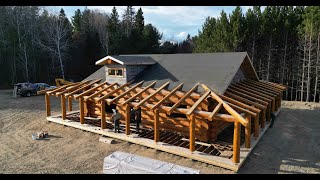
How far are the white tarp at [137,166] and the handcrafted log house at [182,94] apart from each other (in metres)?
2.58

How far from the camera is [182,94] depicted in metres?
11.9

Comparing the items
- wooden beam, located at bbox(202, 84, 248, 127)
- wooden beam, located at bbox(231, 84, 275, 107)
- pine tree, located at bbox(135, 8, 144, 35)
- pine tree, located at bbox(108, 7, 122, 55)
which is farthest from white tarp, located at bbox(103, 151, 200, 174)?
pine tree, located at bbox(135, 8, 144, 35)

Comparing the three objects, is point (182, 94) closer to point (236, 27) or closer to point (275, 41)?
point (236, 27)

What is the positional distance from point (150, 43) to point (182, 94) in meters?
29.7

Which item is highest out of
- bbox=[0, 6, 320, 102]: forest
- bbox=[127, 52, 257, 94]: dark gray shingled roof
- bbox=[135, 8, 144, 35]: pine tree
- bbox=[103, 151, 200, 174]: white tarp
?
bbox=[135, 8, 144, 35]: pine tree

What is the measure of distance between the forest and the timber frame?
40.5ft

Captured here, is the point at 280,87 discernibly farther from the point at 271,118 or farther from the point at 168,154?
the point at 168,154

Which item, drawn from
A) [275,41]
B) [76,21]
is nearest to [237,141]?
[275,41]

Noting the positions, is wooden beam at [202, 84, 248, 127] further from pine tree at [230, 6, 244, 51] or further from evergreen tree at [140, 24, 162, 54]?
evergreen tree at [140, 24, 162, 54]

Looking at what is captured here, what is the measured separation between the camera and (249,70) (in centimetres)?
1692

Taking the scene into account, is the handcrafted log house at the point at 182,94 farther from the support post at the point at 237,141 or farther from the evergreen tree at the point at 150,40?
the evergreen tree at the point at 150,40

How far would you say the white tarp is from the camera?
7.27 meters

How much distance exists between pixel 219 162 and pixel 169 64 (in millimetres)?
7653
